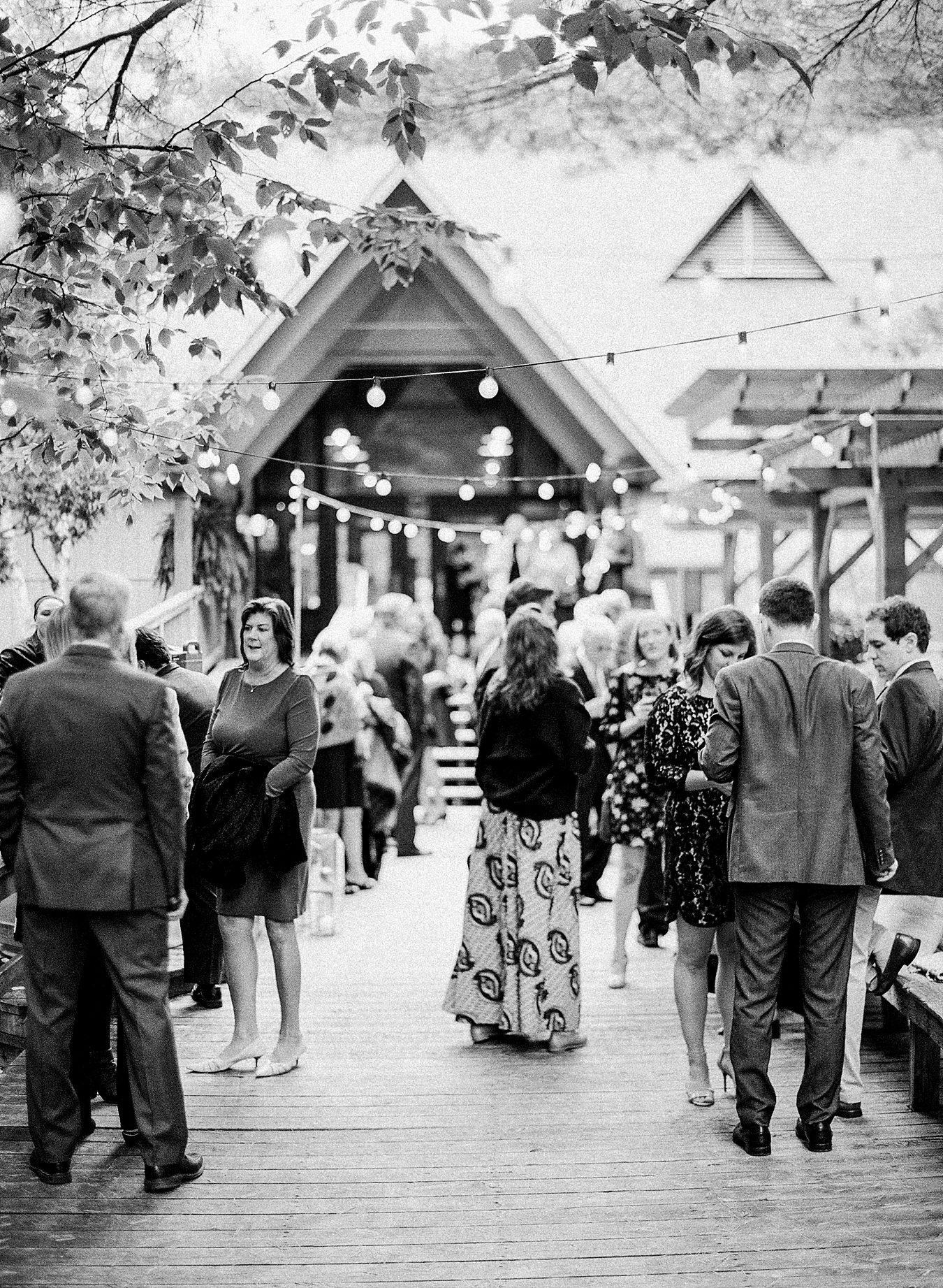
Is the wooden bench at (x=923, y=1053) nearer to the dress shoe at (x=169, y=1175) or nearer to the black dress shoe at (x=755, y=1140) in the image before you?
the black dress shoe at (x=755, y=1140)

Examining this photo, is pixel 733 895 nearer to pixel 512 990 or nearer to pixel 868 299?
pixel 512 990

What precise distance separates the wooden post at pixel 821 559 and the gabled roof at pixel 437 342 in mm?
3170

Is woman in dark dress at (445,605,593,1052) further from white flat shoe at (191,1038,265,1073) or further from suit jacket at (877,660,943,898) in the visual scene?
suit jacket at (877,660,943,898)

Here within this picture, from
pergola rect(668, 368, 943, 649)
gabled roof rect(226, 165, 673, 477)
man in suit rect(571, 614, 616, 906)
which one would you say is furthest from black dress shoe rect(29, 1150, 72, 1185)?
gabled roof rect(226, 165, 673, 477)

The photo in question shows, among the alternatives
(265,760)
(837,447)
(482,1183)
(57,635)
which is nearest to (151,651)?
(265,760)

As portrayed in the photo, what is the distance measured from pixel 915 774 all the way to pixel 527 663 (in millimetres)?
1641

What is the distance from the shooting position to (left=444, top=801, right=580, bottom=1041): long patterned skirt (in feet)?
19.7

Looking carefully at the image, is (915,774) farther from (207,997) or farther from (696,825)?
(207,997)

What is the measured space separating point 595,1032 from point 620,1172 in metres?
1.71

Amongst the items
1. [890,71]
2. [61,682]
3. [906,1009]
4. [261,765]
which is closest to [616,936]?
[906,1009]

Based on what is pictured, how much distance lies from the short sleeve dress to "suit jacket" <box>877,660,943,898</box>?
7.20ft

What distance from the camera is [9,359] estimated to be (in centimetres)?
681

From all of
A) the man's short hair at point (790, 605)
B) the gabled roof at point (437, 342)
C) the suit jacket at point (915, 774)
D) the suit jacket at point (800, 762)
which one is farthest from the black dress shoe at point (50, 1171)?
the gabled roof at point (437, 342)

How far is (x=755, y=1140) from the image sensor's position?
15.5ft
